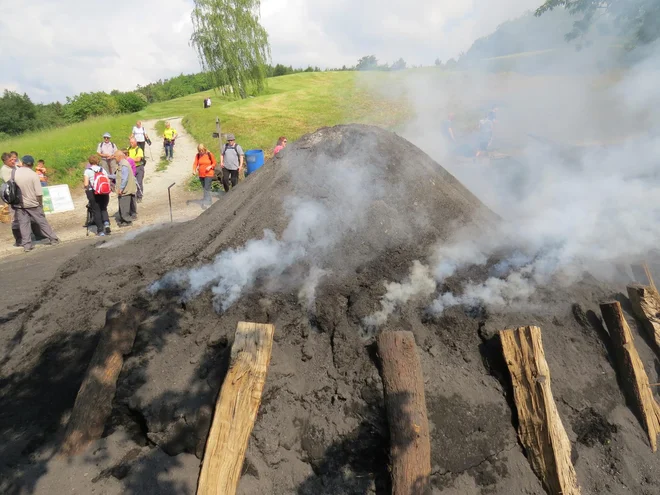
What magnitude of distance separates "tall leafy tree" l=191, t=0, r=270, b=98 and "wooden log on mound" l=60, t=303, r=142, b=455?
2433 cm

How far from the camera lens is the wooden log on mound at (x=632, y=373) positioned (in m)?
3.58

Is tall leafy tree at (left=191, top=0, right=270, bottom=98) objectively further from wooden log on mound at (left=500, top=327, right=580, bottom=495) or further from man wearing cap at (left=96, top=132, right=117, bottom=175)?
wooden log on mound at (left=500, top=327, right=580, bottom=495)

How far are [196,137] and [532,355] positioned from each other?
65.3ft

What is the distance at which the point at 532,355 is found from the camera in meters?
3.40

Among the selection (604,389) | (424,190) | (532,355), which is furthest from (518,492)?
(424,190)

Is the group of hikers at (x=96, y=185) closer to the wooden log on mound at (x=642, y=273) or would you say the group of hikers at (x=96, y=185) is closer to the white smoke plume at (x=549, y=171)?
the white smoke plume at (x=549, y=171)

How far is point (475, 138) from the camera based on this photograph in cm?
1148

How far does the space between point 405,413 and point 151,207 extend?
33.1 ft

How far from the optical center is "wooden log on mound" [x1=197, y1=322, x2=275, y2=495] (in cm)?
292

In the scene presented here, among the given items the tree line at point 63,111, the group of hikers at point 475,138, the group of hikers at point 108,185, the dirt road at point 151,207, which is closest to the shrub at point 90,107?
the tree line at point 63,111

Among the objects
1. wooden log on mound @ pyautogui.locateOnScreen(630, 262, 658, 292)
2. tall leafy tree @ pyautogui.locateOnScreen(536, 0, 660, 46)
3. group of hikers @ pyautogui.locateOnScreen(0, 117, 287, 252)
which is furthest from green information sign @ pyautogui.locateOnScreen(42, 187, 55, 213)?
tall leafy tree @ pyautogui.locateOnScreen(536, 0, 660, 46)

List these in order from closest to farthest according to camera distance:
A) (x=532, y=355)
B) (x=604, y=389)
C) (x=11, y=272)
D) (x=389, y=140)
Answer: (x=532, y=355) → (x=604, y=389) → (x=389, y=140) → (x=11, y=272)

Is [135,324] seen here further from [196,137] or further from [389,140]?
[196,137]

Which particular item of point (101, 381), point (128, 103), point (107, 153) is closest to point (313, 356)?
point (101, 381)
